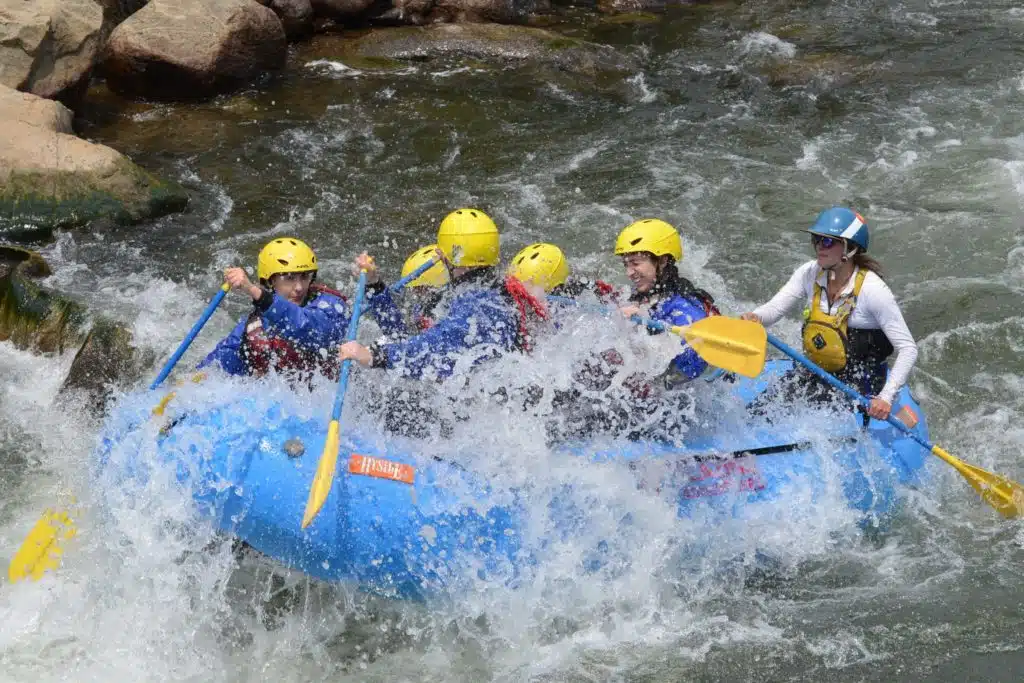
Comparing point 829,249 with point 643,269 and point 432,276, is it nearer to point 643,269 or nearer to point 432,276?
point 643,269

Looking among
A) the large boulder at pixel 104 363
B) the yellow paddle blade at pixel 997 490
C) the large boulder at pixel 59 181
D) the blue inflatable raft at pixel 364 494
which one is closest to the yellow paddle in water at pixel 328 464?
the blue inflatable raft at pixel 364 494

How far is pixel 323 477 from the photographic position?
440 cm

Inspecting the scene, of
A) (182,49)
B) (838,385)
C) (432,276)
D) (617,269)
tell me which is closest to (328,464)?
(432,276)

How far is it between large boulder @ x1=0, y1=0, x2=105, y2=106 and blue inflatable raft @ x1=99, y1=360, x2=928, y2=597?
21.5 feet

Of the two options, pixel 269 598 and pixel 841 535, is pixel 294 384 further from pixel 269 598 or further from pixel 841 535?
pixel 841 535

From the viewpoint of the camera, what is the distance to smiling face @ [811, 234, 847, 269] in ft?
17.2

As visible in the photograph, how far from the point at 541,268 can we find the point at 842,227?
1.54 m

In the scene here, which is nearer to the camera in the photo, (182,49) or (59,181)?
(59,181)

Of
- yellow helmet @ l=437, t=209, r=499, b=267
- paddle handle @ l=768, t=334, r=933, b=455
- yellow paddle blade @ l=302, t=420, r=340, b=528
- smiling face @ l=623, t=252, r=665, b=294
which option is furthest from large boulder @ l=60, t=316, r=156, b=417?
paddle handle @ l=768, t=334, r=933, b=455

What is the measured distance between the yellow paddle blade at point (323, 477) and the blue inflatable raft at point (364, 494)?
0.75 feet

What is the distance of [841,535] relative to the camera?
5547 mm

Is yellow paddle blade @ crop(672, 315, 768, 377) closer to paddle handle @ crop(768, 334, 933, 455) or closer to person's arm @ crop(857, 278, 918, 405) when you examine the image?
paddle handle @ crop(768, 334, 933, 455)

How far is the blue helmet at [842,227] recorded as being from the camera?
5.23 meters

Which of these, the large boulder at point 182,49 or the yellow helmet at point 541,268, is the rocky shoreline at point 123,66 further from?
the yellow helmet at point 541,268
